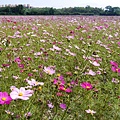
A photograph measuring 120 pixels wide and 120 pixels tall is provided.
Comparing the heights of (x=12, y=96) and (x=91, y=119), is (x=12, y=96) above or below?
above

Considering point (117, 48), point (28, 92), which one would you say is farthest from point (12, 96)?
point (117, 48)

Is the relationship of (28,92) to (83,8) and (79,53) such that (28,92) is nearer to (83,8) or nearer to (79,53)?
(79,53)

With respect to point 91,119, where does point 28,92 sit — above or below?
above

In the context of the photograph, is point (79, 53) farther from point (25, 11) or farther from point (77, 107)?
point (25, 11)

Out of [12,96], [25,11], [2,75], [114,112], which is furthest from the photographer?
[25,11]

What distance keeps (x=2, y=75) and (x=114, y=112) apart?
102 cm

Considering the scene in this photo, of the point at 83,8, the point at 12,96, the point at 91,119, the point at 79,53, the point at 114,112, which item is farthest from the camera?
the point at 83,8

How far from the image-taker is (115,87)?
279 cm

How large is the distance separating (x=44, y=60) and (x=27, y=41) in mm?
1413

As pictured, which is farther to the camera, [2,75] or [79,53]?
[79,53]

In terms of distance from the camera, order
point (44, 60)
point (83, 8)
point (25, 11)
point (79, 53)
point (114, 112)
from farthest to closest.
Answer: point (83, 8)
point (25, 11)
point (79, 53)
point (44, 60)
point (114, 112)

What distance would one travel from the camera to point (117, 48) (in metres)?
4.96

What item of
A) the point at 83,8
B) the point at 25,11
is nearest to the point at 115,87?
the point at 25,11

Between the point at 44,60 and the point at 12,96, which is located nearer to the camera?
the point at 12,96
